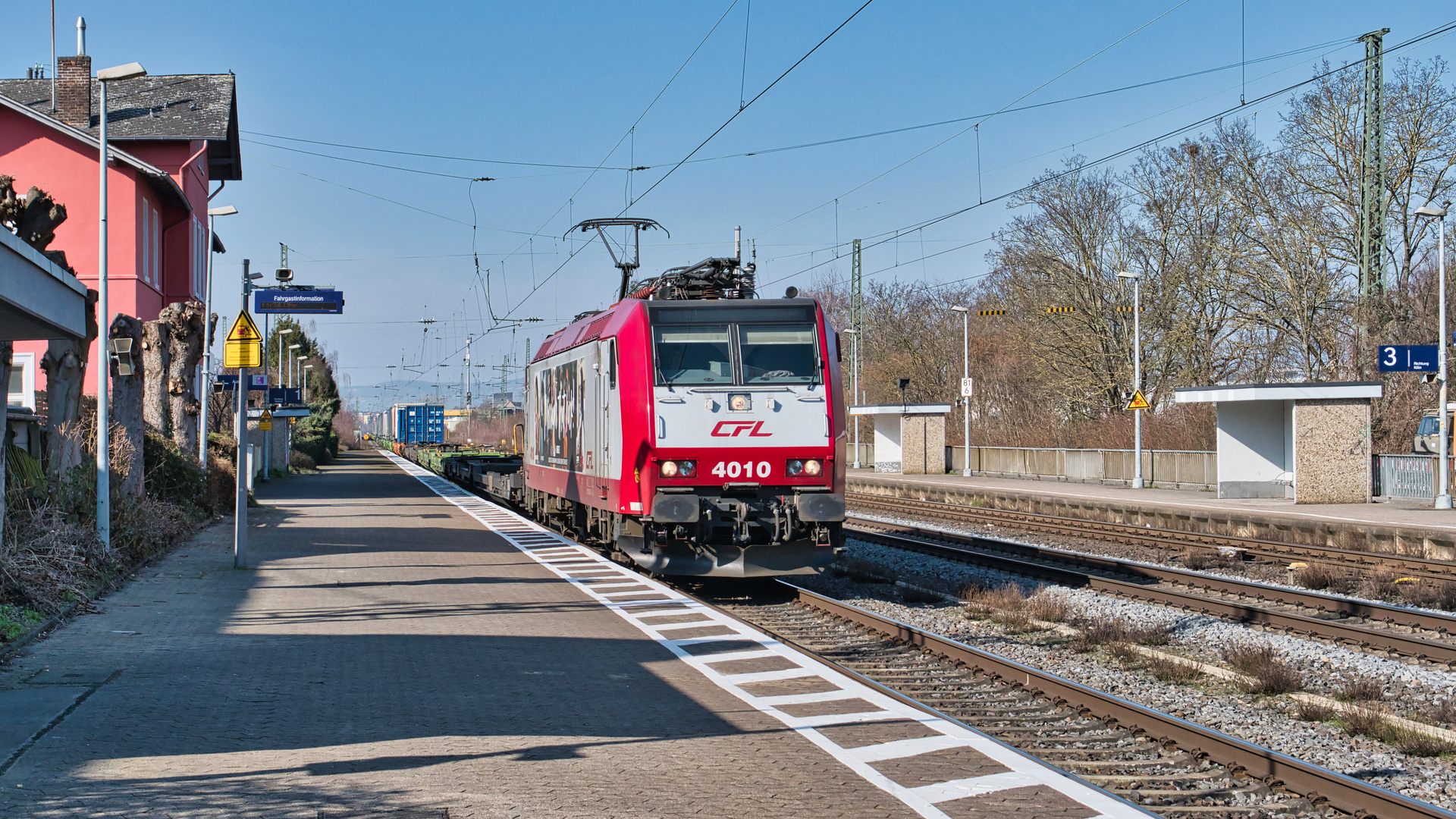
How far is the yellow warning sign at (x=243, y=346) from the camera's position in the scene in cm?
1527

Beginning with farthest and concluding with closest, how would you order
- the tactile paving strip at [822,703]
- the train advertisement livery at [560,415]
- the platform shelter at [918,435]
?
the platform shelter at [918,435], the train advertisement livery at [560,415], the tactile paving strip at [822,703]

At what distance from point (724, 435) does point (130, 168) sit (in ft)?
69.2

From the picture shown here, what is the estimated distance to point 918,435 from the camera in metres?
42.6

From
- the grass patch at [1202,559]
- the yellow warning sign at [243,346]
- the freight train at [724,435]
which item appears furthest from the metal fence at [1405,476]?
the yellow warning sign at [243,346]

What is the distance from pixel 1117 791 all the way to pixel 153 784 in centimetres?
492

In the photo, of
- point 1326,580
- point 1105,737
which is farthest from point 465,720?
point 1326,580

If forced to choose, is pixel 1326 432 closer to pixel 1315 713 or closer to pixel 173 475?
pixel 1315 713

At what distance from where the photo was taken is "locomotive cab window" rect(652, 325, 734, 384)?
520 inches

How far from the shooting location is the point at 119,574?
46.9ft

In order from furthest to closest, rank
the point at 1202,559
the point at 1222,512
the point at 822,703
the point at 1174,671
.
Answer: the point at 1222,512 → the point at 1202,559 → the point at 1174,671 → the point at 822,703

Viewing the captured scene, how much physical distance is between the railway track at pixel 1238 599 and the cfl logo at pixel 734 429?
487 centimetres

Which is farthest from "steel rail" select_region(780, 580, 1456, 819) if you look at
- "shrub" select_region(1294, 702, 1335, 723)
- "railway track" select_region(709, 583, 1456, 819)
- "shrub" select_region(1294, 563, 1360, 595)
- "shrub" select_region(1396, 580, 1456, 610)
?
"shrub" select_region(1294, 563, 1360, 595)

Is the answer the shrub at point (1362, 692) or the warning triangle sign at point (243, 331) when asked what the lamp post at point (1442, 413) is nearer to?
the shrub at point (1362, 692)

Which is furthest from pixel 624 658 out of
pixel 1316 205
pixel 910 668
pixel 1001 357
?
pixel 1001 357
